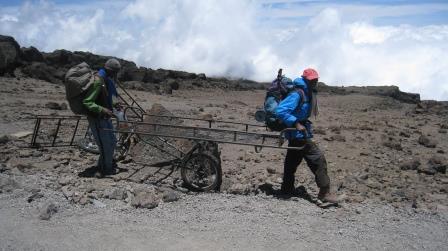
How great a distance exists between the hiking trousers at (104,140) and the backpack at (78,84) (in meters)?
0.31

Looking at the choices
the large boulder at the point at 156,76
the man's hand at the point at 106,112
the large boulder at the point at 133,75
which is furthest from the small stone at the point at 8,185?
the large boulder at the point at 156,76

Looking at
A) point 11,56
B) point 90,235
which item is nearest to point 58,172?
point 90,235

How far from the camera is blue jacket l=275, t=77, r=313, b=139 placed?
265 inches

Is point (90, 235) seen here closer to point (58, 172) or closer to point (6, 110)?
point (58, 172)

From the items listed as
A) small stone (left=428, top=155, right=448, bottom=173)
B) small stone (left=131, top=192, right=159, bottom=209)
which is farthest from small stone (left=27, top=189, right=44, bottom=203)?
small stone (left=428, top=155, right=448, bottom=173)

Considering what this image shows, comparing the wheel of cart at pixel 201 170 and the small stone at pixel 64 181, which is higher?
the wheel of cart at pixel 201 170

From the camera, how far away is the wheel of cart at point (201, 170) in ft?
24.6

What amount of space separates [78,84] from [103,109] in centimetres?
50

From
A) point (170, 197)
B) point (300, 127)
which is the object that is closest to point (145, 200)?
point (170, 197)

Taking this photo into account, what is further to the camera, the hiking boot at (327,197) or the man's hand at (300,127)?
the hiking boot at (327,197)

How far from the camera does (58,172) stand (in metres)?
8.14

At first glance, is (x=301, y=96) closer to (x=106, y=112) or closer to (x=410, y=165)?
(x=106, y=112)

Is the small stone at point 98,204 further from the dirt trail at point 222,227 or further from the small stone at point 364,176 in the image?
the small stone at point 364,176

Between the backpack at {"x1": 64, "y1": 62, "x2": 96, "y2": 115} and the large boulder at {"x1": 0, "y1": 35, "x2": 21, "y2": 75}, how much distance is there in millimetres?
22832
